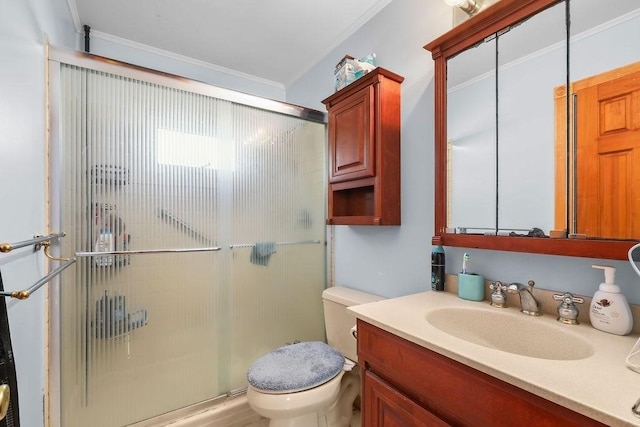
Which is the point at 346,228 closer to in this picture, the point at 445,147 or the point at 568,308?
the point at 445,147

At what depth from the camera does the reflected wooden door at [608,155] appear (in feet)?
2.50

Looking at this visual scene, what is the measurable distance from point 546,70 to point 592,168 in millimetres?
373

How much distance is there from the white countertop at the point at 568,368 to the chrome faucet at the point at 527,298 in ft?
0.11

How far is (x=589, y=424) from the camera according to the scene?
486 millimetres

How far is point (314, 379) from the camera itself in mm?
1216

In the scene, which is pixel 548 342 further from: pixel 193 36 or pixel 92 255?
pixel 193 36

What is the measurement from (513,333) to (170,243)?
1.58m

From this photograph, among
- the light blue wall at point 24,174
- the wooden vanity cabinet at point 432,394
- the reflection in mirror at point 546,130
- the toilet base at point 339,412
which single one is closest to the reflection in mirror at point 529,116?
the reflection in mirror at point 546,130

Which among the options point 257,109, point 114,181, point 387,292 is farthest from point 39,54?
point 387,292

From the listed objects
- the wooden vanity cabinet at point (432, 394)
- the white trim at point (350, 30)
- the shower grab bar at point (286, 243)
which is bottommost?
the wooden vanity cabinet at point (432, 394)

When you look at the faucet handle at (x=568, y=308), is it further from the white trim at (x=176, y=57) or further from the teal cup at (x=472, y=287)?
the white trim at (x=176, y=57)

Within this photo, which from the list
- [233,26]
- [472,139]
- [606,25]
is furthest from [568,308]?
[233,26]

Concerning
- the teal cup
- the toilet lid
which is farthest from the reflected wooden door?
the toilet lid

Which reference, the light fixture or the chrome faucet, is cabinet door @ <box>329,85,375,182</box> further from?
the chrome faucet
